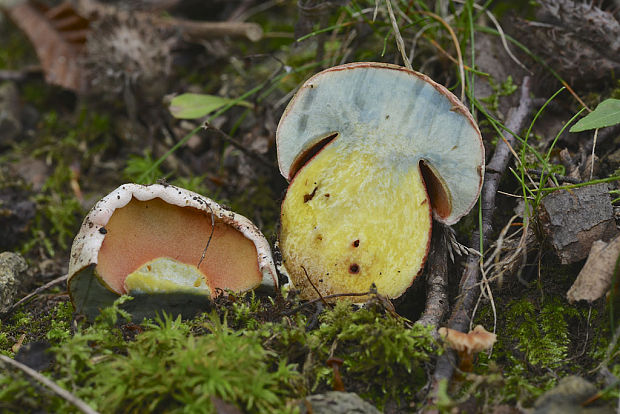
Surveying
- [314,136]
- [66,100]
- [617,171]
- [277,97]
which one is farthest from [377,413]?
[66,100]

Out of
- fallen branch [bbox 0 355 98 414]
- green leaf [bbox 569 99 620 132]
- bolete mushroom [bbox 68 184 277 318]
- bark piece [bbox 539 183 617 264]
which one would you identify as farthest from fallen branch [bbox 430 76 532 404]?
fallen branch [bbox 0 355 98 414]

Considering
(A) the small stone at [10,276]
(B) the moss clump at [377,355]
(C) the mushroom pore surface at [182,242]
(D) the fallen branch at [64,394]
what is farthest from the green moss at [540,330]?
(A) the small stone at [10,276]

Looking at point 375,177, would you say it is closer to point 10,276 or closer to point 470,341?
point 470,341

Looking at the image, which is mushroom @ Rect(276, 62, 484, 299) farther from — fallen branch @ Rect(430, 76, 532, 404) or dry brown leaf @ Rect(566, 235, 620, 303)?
dry brown leaf @ Rect(566, 235, 620, 303)

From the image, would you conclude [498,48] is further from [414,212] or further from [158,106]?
[158,106]

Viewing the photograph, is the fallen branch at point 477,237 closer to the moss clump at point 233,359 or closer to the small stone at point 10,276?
the moss clump at point 233,359

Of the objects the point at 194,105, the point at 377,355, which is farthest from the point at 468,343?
the point at 194,105
